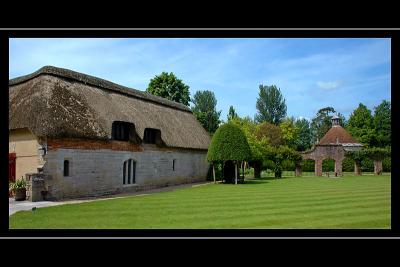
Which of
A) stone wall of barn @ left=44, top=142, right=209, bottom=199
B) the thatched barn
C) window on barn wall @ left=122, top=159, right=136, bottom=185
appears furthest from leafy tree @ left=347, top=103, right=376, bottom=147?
window on barn wall @ left=122, top=159, right=136, bottom=185

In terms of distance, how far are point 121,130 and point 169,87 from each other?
25.1 metres

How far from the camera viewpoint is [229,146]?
2564cm

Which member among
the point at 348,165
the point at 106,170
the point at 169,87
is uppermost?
the point at 169,87

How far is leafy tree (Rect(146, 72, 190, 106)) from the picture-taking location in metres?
45.0

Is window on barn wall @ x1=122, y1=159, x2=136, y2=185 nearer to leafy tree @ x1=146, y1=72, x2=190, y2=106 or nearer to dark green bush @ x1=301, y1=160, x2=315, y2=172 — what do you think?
leafy tree @ x1=146, y1=72, x2=190, y2=106

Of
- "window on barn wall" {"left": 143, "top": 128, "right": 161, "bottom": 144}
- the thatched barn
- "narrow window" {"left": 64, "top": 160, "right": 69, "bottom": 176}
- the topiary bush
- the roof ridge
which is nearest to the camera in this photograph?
the thatched barn

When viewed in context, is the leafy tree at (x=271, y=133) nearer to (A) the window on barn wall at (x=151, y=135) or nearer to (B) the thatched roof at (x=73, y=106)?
(B) the thatched roof at (x=73, y=106)

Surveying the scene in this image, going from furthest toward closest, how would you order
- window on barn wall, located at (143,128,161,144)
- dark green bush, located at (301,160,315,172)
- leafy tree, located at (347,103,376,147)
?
leafy tree, located at (347,103,376,147)
dark green bush, located at (301,160,315,172)
window on barn wall, located at (143,128,161,144)

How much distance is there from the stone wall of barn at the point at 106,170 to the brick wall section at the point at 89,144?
0.32ft

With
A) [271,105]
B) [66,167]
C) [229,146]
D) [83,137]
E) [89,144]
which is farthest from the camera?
[271,105]

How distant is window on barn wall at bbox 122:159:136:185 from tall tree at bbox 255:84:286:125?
48.0 metres

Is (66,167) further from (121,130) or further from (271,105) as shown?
(271,105)

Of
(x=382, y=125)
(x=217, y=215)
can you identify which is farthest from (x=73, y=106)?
(x=382, y=125)
